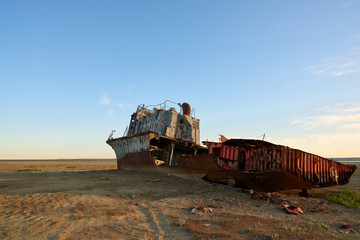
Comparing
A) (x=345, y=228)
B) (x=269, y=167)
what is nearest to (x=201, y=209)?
(x=345, y=228)

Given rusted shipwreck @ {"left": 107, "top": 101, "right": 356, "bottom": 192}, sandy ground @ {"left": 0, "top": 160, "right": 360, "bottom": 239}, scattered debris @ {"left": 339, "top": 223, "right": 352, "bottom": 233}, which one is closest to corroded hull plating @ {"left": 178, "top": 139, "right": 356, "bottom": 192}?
rusted shipwreck @ {"left": 107, "top": 101, "right": 356, "bottom": 192}

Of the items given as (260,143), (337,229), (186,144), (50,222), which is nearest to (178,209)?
(50,222)

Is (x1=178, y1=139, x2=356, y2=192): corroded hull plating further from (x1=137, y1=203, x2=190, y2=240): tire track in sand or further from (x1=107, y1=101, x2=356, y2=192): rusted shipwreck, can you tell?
(x1=137, y1=203, x2=190, y2=240): tire track in sand

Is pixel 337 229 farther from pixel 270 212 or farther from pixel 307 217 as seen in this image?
pixel 270 212

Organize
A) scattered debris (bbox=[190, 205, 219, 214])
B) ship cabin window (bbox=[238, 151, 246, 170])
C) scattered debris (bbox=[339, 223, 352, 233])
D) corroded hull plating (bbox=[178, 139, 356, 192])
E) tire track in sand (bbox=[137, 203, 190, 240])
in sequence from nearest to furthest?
tire track in sand (bbox=[137, 203, 190, 240])
scattered debris (bbox=[339, 223, 352, 233])
scattered debris (bbox=[190, 205, 219, 214])
corroded hull plating (bbox=[178, 139, 356, 192])
ship cabin window (bbox=[238, 151, 246, 170])

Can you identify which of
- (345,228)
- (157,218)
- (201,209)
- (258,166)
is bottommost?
(157,218)

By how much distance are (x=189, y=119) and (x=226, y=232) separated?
1402 cm

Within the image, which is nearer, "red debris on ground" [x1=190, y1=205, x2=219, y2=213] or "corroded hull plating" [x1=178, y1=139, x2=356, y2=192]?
"red debris on ground" [x1=190, y1=205, x2=219, y2=213]

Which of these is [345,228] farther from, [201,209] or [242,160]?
[242,160]

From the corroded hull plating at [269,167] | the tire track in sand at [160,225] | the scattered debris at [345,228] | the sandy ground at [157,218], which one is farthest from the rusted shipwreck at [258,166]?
the tire track in sand at [160,225]

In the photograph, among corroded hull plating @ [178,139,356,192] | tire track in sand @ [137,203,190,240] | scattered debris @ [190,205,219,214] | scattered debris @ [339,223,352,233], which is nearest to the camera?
tire track in sand @ [137,203,190,240]

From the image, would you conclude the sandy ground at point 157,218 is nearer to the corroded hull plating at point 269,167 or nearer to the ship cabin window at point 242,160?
the corroded hull plating at point 269,167

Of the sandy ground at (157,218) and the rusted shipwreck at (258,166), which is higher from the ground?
the rusted shipwreck at (258,166)

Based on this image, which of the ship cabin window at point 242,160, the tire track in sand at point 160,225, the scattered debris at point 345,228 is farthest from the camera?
the ship cabin window at point 242,160
